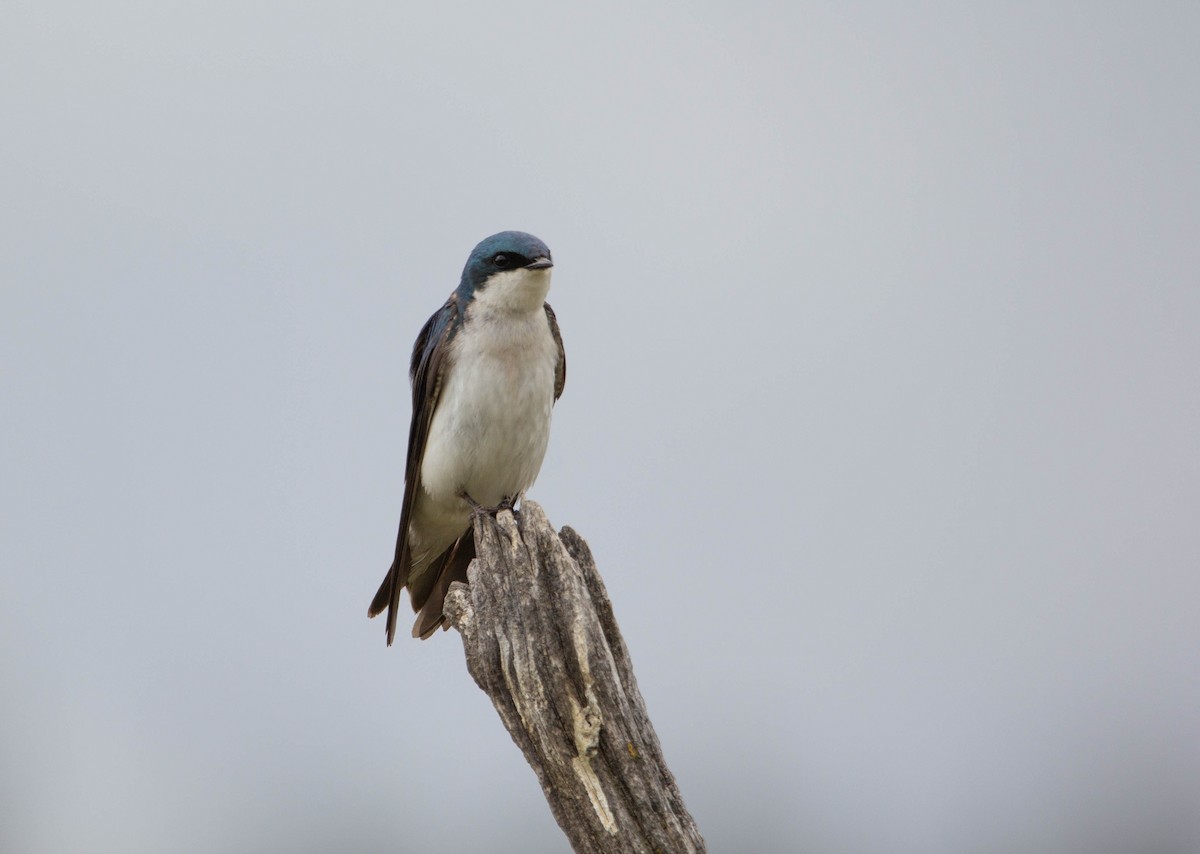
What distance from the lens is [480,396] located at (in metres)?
7.74

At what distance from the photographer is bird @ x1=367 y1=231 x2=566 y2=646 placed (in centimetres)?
771

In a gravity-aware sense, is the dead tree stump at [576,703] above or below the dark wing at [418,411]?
below

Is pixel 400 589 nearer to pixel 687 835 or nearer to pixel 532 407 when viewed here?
pixel 532 407

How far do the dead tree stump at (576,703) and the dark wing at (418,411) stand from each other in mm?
2280

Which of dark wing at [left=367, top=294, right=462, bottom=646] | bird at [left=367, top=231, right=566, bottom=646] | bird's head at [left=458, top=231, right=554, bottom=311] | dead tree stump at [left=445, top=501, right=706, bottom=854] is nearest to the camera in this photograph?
dead tree stump at [left=445, top=501, right=706, bottom=854]

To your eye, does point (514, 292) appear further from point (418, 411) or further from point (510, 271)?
point (418, 411)

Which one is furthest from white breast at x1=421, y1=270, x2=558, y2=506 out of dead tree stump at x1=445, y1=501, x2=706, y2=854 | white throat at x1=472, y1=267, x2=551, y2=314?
dead tree stump at x1=445, y1=501, x2=706, y2=854

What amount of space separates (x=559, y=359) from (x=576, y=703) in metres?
3.05

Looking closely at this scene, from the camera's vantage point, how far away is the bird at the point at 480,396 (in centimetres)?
771

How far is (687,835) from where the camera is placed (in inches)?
210

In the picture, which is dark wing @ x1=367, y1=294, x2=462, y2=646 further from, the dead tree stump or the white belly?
the dead tree stump

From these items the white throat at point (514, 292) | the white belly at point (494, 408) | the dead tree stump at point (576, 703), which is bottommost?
the dead tree stump at point (576, 703)

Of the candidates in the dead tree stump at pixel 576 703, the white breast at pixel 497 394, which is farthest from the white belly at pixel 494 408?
the dead tree stump at pixel 576 703

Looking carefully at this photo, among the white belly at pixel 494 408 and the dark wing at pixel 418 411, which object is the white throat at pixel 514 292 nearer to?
the white belly at pixel 494 408
